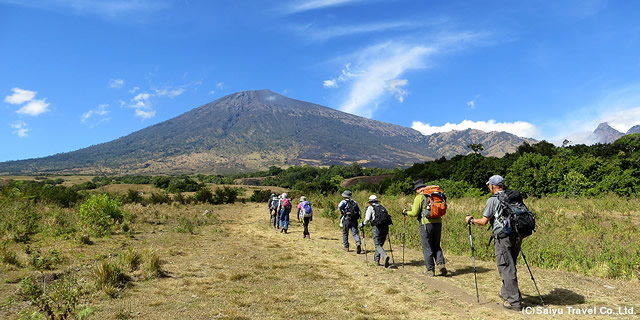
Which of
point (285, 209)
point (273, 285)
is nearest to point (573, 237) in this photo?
point (273, 285)

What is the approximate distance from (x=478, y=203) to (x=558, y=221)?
260 inches

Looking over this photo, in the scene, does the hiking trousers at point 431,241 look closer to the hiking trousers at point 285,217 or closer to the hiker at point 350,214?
the hiker at point 350,214

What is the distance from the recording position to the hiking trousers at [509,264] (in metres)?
5.36

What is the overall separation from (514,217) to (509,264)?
0.81 meters

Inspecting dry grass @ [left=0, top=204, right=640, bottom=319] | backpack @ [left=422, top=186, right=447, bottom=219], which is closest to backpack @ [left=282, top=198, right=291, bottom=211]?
dry grass @ [left=0, top=204, right=640, bottom=319]

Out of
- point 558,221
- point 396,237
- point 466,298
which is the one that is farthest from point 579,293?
point 558,221

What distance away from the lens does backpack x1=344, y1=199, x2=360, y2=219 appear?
10.5m

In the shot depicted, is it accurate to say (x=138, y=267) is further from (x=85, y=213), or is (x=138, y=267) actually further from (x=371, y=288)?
(x=85, y=213)

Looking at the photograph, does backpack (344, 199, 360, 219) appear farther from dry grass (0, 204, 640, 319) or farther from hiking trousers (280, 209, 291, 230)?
hiking trousers (280, 209, 291, 230)

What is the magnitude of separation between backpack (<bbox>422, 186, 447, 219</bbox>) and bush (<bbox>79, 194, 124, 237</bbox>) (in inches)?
460

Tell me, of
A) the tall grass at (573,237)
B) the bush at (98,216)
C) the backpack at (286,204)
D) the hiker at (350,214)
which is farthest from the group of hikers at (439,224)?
the bush at (98,216)

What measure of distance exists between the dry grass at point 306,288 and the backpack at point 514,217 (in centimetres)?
121

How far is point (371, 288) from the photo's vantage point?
6773 mm

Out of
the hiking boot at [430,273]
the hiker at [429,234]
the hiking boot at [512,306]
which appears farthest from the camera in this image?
the hiking boot at [430,273]
